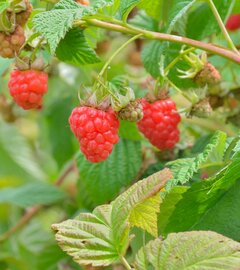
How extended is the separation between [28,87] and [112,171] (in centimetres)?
42

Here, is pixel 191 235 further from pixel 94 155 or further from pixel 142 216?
pixel 94 155

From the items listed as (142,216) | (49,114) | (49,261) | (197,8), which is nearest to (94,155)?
(142,216)

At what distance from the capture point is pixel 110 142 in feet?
4.62

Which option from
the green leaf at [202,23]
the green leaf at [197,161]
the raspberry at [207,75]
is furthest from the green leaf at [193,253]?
the green leaf at [202,23]

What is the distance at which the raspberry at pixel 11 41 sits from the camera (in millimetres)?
1394

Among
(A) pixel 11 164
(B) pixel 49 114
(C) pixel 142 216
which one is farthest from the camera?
(A) pixel 11 164

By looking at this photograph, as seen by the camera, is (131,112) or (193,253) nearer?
(193,253)

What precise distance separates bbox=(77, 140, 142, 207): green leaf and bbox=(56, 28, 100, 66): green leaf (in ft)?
1.19

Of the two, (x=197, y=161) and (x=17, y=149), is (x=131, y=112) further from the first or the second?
(x=17, y=149)

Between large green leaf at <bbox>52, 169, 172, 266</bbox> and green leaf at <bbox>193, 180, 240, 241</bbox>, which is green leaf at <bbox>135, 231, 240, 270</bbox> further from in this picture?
green leaf at <bbox>193, 180, 240, 241</bbox>

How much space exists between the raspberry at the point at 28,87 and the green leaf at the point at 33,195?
882mm

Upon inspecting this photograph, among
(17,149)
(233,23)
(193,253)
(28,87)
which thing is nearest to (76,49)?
(28,87)

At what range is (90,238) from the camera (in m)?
1.22

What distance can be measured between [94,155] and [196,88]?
0.36 metres
